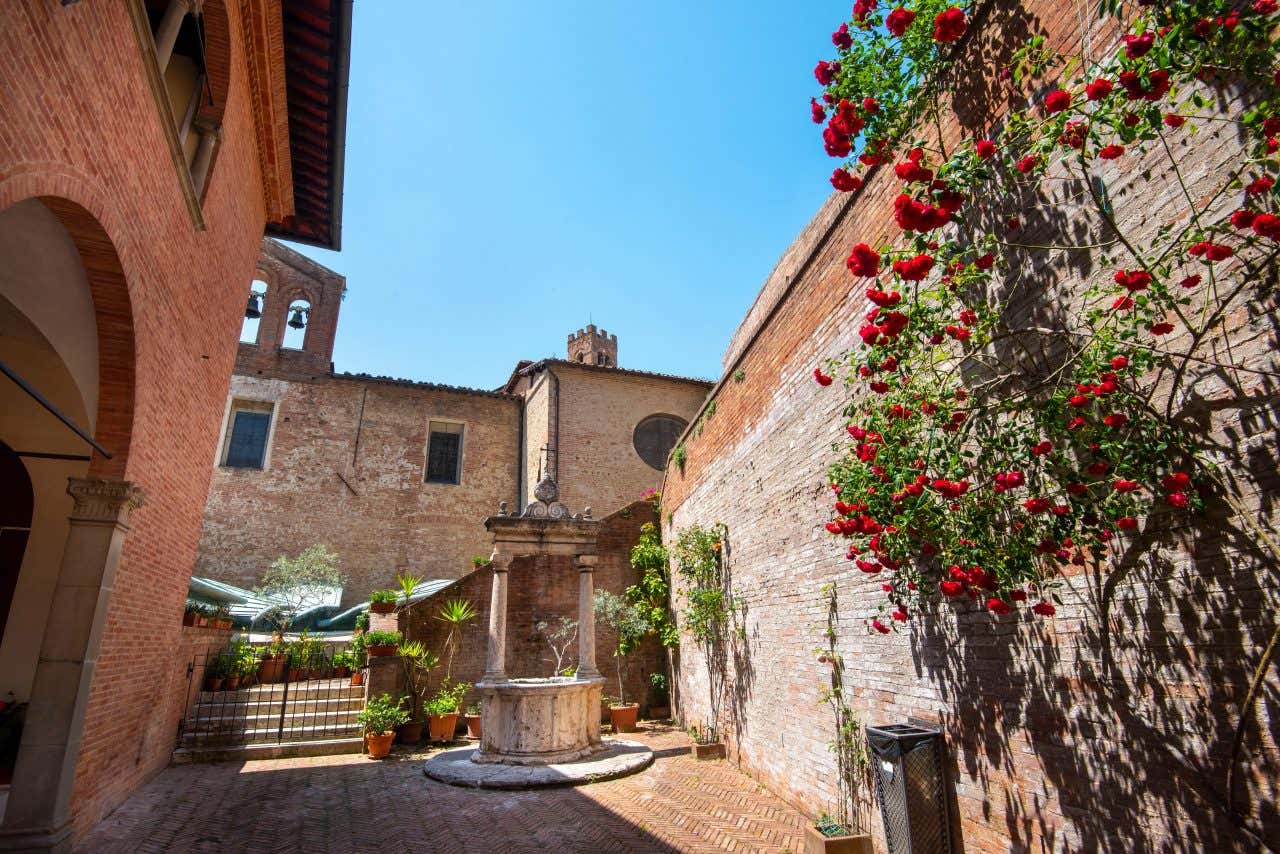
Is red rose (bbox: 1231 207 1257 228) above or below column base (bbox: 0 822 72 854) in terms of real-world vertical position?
above

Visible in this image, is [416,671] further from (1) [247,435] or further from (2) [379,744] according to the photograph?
(1) [247,435]

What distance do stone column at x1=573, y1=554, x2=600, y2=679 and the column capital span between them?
6.31m

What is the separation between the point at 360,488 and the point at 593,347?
12976 mm

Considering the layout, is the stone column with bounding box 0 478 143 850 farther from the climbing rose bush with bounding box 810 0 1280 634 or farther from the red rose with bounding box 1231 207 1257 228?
the red rose with bounding box 1231 207 1257 228

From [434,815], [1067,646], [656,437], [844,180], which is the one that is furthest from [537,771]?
[656,437]

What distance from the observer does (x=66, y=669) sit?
4.89 meters

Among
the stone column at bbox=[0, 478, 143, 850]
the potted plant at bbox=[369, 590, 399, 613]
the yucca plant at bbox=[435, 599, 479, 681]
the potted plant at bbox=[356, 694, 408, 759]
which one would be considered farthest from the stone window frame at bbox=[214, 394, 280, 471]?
the stone column at bbox=[0, 478, 143, 850]

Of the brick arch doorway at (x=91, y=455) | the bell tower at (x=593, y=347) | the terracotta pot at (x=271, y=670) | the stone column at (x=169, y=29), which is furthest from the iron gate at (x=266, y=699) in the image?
the bell tower at (x=593, y=347)

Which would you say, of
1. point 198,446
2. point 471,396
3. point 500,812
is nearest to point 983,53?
point 500,812

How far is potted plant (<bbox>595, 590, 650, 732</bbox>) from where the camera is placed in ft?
37.8

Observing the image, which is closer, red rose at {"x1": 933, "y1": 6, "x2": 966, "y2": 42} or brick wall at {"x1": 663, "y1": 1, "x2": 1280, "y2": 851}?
brick wall at {"x1": 663, "y1": 1, "x2": 1280, "y2": 851}

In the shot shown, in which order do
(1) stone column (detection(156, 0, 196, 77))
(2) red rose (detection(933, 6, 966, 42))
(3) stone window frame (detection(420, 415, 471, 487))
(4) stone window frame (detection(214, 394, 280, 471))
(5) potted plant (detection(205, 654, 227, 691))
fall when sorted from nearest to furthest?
1. (2) red rose (detection(933, 6, 966, 42))
2. (1) stone column (detection(156, 0, 196, 77))
3. (5) potted plant (detection(205, 654, 227, 691))
4. (4) stone window frame (detection(214, 394, 280, 471))
5. (3) stone window frame (detection(420, 415, 471, 487))

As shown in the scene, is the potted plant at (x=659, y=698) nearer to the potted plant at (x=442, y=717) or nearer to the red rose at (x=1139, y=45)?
the potted plant at (x=442, y=717)

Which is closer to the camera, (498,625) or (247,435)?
(498,625)
